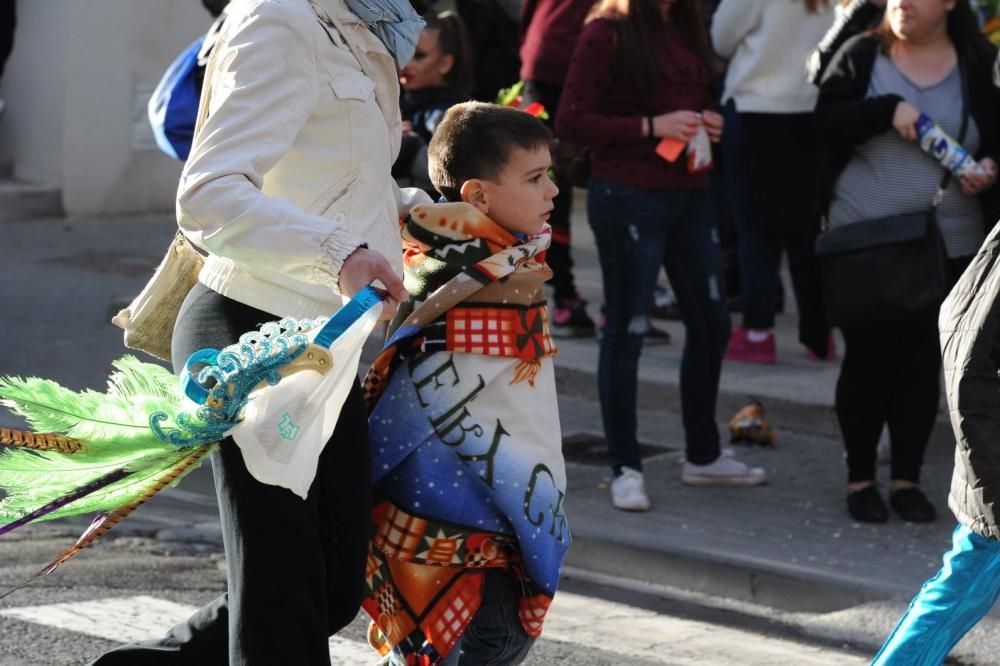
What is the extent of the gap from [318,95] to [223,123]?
21 cm

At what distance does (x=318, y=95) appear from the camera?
3.38 metres

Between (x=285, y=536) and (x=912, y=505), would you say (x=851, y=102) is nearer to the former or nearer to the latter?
(x=912, y=505)

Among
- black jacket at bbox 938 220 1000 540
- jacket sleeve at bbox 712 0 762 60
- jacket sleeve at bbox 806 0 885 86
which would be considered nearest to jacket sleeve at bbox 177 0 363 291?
black jacket at bbox 938 220 1000 540

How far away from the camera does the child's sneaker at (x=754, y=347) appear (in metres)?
8.47

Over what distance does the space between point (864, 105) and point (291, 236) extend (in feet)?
11.1

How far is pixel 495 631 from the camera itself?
3.69 m

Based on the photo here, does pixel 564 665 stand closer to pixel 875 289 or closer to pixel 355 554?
pixel 355 554

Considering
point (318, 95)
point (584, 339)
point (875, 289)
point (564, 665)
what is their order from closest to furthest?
1. point (318, 95)
2. point (564, 665)
3. point (875, 289)
4. point (584, 339)

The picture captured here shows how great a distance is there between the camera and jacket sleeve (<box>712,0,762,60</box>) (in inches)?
320

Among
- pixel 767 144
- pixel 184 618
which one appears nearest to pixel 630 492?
pixel 184 618

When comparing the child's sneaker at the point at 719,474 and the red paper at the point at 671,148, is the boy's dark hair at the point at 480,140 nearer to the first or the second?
the red paper at the point at 671,148

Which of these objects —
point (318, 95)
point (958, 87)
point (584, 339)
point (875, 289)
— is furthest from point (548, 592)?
point (584, 339)

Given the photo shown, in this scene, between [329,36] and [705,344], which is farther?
[705,344]

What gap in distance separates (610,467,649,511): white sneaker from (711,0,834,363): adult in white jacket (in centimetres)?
193
